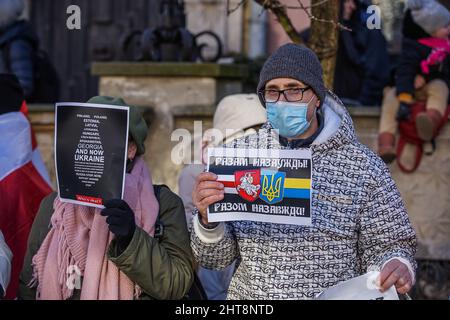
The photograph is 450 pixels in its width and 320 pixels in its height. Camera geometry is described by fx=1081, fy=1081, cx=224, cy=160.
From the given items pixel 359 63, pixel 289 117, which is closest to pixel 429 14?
pixel 359 63

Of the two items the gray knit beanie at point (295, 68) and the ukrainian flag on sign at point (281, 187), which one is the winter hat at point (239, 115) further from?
the ukrainian flag on sign at point (281, 187)

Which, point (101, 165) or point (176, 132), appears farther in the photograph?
Answer: point (176, 132)

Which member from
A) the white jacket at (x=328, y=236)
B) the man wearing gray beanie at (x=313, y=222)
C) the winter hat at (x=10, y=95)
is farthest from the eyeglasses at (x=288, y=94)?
the winter hat at (x=10, y=95)

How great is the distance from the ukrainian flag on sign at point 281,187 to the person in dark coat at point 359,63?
15.6ft

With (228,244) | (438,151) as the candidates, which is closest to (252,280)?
(228,244)

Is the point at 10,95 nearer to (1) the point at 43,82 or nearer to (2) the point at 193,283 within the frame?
(2) the point at 193,283

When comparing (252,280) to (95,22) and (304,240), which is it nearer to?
(304,240)

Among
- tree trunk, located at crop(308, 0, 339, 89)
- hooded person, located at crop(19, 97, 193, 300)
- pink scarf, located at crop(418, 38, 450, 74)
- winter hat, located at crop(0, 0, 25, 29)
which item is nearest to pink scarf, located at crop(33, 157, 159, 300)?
hooded person, located at crop(19, 97, 193, 300)

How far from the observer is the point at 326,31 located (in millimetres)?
5875

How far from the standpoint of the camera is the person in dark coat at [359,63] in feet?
29.1

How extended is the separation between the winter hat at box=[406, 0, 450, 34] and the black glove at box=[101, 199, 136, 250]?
134 inches

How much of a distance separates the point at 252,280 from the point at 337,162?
0.57 metres

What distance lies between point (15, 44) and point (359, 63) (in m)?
2.87

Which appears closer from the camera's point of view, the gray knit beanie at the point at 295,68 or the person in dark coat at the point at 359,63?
the gray knit beanie at the point at 295,68
